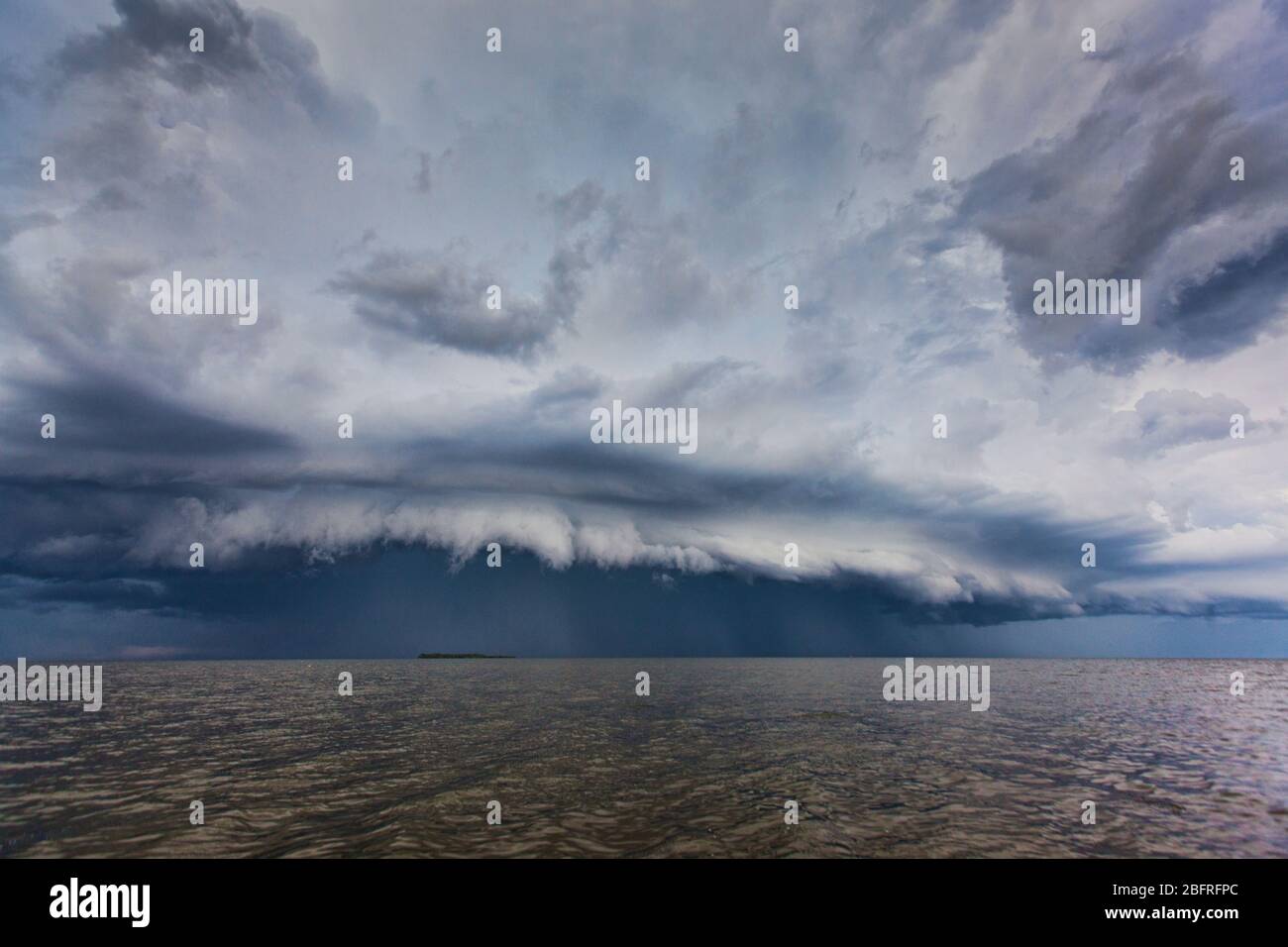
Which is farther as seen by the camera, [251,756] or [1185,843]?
[251,756]
